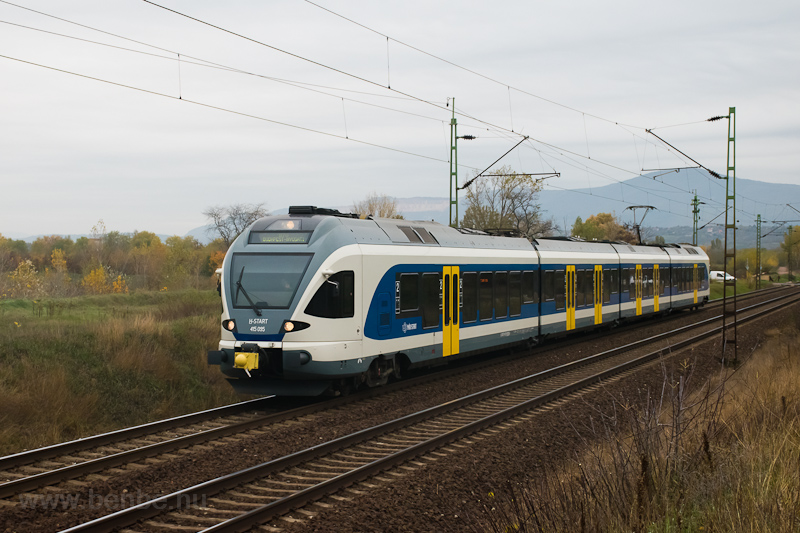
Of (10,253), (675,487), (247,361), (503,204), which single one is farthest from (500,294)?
(10,253)

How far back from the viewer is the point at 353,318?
42.0ft

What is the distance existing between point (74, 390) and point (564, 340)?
16487 mm

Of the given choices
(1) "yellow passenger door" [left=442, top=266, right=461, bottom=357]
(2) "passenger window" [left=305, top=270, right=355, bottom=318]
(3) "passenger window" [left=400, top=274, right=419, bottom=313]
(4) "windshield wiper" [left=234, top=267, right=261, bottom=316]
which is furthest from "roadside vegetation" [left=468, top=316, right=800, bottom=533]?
(1) "yellow passenger door" [left=442, top=266, right=461, bottom=357]

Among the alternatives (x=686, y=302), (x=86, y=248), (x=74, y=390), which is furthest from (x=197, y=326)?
(x=86, y=248)

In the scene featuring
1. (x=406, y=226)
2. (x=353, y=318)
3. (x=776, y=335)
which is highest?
(x=406, y=226)

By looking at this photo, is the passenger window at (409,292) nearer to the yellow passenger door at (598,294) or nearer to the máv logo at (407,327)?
the máv logo at (407,327)

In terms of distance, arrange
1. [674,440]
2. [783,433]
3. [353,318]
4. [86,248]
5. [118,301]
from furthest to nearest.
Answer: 1. [86,248]
2. [118,301]
3. [353,318]
4. [783,433]
5. [674,440]

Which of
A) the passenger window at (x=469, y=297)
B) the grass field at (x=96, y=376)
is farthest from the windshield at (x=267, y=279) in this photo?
the passenger window at (x=469, y=297)

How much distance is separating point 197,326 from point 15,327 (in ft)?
13.2

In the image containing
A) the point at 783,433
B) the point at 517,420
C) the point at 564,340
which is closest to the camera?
the point at 783,433

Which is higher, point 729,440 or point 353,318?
point 353,318

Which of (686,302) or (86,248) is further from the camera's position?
(86,248)

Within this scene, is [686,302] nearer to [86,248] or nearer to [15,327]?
[15,327]

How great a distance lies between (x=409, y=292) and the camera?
14.5 metres
